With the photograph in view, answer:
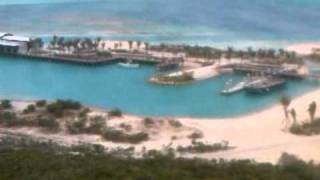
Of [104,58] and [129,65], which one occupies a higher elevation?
[104,58]

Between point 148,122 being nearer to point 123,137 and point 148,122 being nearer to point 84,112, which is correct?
point 123,137

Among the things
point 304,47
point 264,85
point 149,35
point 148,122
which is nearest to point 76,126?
point 148,122

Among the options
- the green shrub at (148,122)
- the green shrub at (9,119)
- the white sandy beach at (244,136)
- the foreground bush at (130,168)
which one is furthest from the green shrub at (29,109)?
the foreground bush at (130,168)

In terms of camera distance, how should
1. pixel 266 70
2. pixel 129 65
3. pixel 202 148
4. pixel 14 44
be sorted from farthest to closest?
pixel 14 44 < pixel 129 65 < pixel 266 70 < pixel 202 148

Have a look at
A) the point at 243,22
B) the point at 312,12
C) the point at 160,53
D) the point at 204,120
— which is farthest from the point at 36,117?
the point at 312,12

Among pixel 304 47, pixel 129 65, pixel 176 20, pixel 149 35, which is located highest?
pixel 176 20

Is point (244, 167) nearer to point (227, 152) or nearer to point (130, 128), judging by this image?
point (227, 152)

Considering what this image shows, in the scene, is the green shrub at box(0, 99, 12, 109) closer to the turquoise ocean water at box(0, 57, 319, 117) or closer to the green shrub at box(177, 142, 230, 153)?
the turquoise ocean water at box(0, 57, 319, 117)
